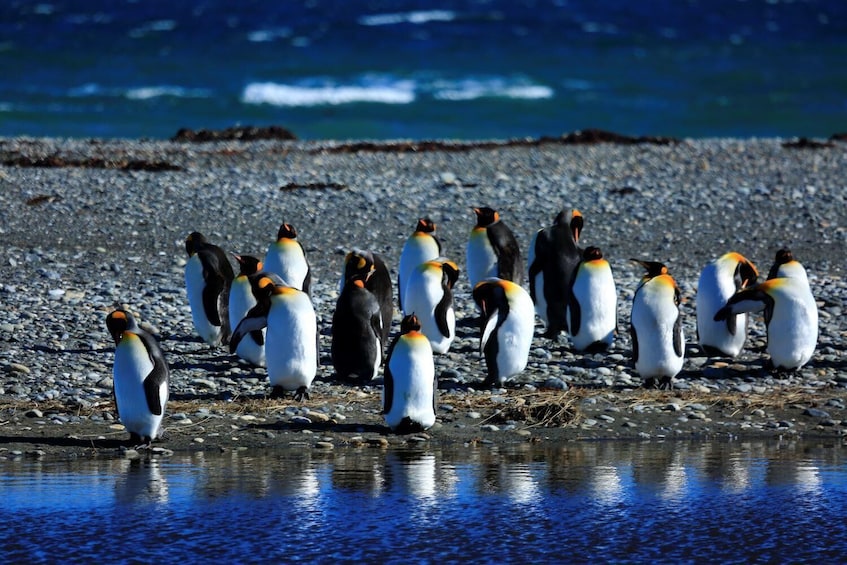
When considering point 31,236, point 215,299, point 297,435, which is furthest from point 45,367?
point 31,236

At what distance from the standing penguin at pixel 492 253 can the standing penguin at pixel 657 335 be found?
217 centimetres

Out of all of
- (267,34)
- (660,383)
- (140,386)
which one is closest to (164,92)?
(267,34)

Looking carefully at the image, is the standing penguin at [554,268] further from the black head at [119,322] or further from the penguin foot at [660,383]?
the black head at [119,322]

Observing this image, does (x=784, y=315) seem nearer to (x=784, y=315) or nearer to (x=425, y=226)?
(x=784, y=315)

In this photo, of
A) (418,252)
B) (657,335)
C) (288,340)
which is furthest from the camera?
(418,252)

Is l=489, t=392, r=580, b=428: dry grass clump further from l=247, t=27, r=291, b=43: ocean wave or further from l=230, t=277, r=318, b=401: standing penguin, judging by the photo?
l=247, t=27, r=291, b=43: ocean wave

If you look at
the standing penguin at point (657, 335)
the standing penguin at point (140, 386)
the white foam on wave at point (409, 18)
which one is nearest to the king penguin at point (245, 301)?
the standing penguin at point (140, 386)

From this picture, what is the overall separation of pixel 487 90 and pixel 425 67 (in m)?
4.66

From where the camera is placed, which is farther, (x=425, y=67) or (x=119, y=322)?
(x=425, y=67)

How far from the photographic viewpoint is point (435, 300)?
934 centimetres

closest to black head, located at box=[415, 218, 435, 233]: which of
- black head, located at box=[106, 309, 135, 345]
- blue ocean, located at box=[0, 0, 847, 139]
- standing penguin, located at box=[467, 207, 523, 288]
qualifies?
standing penguin, located at box=[467, 207, 523, 288]

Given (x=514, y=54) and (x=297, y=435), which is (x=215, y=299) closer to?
(x=297, y=435)

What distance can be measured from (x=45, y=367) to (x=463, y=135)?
1030 inches

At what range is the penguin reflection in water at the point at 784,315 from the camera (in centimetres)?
859
